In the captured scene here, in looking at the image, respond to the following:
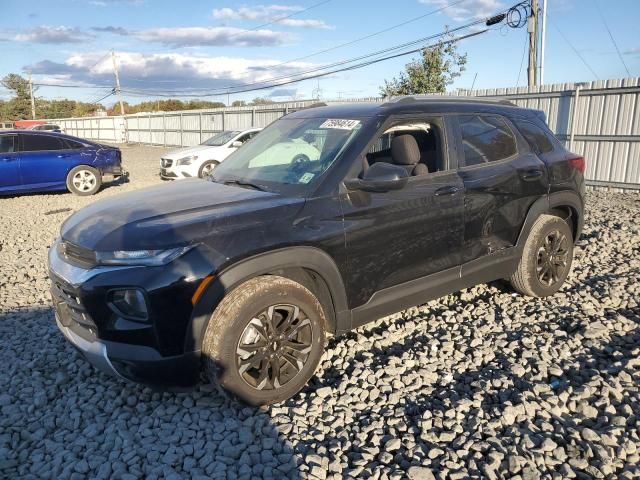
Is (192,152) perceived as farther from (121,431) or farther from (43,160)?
(121,431)

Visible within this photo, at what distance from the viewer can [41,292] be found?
5562mm

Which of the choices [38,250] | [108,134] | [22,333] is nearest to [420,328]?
[22,333]

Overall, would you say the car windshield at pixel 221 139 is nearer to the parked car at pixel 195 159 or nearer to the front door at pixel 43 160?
the parked car at pixel 195 159

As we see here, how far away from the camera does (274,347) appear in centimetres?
310

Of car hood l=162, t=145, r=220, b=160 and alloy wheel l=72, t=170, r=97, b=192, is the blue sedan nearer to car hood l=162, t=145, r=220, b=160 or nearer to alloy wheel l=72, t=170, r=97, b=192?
alloy wheel l=72, t=170, r=97, b=192

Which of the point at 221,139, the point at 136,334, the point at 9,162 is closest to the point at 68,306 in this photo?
the point at 136,334

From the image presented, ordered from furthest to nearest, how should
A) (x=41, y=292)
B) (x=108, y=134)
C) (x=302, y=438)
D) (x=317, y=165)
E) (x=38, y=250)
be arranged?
(x=108, y=134) → (x=38, y=250) → (x=41, y=292) → (x=317, y=165) → (x=302, y=438)

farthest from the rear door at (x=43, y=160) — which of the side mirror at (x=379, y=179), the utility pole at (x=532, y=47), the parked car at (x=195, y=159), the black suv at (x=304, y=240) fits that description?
the utility pole at (x=532, y=47)

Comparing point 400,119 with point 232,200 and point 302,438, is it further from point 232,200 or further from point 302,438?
point 302,438

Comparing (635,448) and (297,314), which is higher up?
(297,314)

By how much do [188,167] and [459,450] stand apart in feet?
39.6

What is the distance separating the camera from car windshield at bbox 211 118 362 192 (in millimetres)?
3561

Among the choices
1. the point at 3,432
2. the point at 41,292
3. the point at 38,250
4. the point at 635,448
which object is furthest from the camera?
the point at 38,250

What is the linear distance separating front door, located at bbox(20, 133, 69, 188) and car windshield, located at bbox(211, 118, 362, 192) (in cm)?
912
